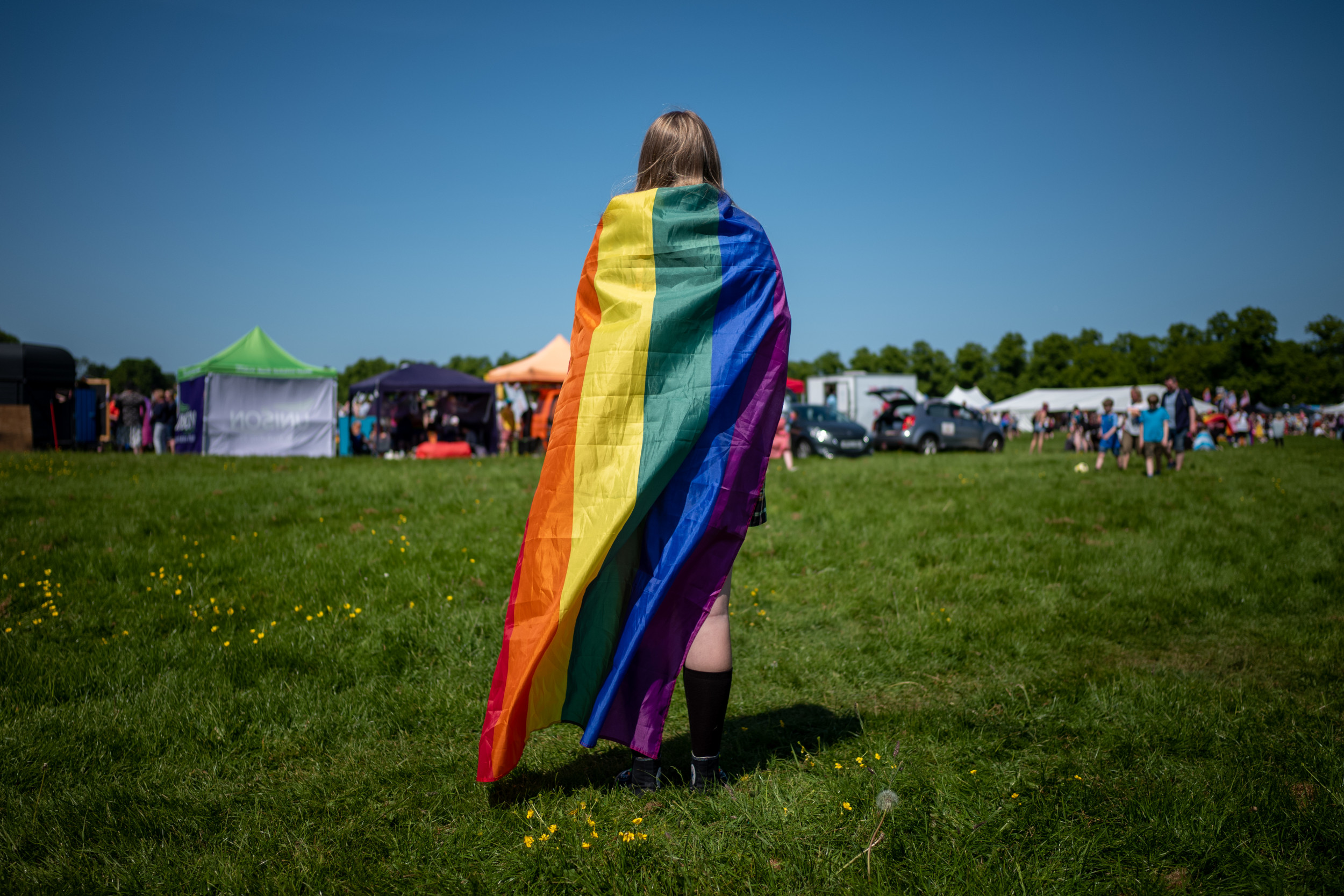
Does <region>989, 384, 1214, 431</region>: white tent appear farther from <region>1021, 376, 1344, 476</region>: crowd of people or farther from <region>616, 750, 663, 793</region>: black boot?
<region>616, 750, 663, 793</region>: black boot

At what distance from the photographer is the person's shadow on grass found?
2.52m

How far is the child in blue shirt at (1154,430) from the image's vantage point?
13500mm

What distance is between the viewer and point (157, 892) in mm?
1924

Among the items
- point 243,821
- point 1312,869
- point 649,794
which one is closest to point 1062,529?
point 1312,869

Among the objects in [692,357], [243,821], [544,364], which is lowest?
[243,821]

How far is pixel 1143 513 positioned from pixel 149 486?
11.7 meters

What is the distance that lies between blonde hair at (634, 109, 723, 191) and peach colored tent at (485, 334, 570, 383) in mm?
19582

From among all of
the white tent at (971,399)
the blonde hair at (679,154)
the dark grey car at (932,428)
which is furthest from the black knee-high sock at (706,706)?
the white tent at (971,399)

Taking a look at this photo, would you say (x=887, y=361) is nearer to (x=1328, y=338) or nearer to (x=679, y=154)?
(x=1328, y=338)

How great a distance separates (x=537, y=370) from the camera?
2308 cm

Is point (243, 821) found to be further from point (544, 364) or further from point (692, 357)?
point (544, 364)

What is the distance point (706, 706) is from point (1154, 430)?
1414 centimetres

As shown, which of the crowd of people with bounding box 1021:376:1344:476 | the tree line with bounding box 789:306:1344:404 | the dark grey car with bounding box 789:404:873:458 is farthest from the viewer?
the tree line with bounding box 789:306:1344:404

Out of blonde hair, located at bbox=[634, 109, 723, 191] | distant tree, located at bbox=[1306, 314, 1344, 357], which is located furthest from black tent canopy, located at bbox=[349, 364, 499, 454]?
distant tree, located at bbox=[1306, 314, 1344, 357]
